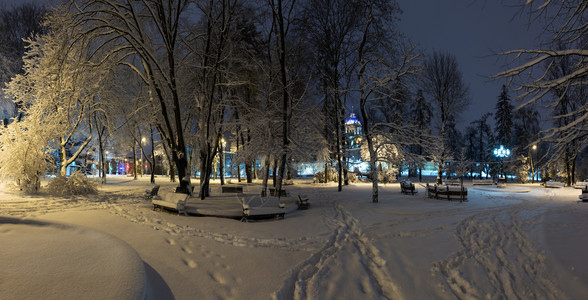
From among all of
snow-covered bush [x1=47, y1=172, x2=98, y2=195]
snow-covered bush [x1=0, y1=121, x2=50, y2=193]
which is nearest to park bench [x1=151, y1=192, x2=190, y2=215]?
snow-covered bush [x1=47, y1=172, x2=98, y2=195]

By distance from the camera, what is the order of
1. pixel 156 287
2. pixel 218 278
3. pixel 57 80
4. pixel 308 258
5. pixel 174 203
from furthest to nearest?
1. pixel 57 80
2. pixel 174 203
3. pixel 308 258
4. pixel 218 278
5. pixel 156 287

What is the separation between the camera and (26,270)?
3406 mm

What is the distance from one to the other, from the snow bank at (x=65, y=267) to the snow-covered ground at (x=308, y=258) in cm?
2

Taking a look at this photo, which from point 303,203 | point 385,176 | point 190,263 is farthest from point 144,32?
point 385,176

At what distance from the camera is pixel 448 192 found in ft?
50.6

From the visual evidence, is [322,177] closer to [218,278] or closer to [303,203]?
[303,203]

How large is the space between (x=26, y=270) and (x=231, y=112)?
18.2 metres

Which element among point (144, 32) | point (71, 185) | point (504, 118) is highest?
point (504, 118)

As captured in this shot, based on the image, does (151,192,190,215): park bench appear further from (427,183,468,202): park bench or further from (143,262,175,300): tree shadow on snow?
(427,183,468,202): park bench

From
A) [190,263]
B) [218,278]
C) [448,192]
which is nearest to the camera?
[218,278]

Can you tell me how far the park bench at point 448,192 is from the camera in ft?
50.1

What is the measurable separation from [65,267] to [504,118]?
5371 cm

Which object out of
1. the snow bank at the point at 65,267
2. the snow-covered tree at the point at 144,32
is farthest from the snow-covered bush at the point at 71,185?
the snow bank at the point at 65,267

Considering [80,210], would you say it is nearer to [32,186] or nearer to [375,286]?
[32,186]
